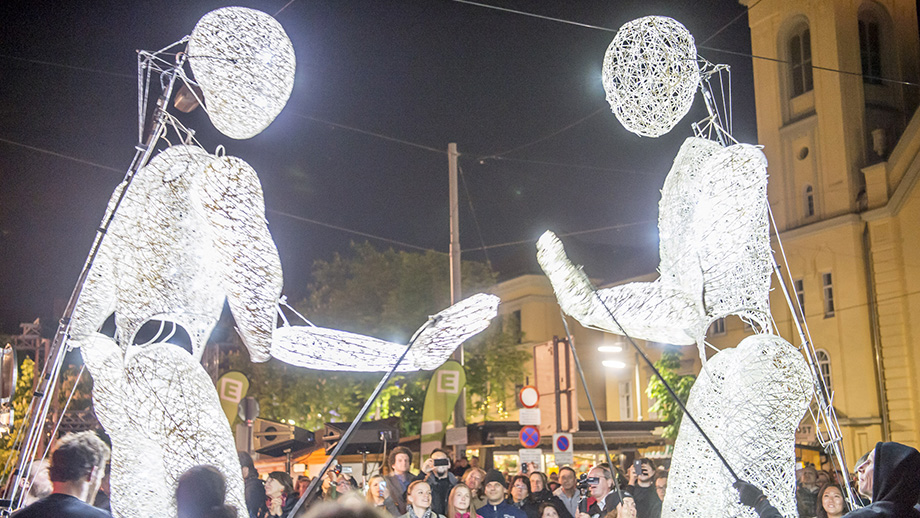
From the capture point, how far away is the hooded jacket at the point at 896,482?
3.87 meters

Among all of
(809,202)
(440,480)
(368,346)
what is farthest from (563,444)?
(809,202)

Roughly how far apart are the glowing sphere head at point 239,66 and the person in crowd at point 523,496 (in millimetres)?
4100

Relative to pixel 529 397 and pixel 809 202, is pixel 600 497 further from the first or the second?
pixel 809 202

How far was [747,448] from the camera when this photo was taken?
3.98 meters

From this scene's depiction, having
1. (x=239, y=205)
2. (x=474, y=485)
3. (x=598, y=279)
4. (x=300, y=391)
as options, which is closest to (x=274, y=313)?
(x=239, y=205)

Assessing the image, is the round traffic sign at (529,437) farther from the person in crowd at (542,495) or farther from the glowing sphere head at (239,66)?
the glowing sphere head at (239,66)

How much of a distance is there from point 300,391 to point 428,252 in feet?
17.2

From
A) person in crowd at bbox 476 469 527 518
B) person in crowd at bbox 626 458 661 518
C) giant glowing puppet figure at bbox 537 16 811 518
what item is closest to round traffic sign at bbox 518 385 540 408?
person in crowd at bbox 626 458 661 518

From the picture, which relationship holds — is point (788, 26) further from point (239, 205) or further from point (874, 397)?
point (239, 205)

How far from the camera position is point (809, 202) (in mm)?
25766

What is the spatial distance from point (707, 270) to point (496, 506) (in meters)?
2.89

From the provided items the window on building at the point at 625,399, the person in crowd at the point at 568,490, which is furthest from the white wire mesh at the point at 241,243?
the window on building at the point at 625,399

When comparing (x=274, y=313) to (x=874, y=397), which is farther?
(x=874, y=397)

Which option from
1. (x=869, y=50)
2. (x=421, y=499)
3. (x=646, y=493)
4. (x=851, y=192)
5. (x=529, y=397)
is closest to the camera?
(x=421, y=499)
